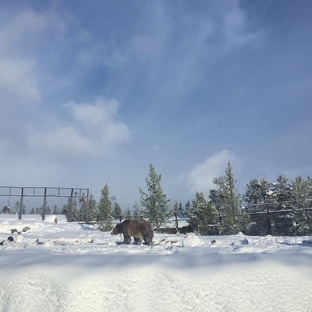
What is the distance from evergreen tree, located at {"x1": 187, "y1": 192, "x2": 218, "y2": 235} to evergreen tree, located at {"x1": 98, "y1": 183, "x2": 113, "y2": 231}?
5957 millimetres

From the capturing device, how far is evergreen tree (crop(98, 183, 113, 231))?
63.0 feet

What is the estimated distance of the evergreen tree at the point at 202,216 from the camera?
19109 mm

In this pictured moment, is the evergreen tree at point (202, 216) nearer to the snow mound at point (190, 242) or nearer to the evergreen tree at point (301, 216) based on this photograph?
the evergreen tree at point (301, 216)

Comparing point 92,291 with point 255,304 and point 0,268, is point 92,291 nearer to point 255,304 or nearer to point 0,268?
point 0,268

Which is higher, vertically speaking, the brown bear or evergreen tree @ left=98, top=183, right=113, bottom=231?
evergreen tree @ left=98, top=183, right=113, bottom=231

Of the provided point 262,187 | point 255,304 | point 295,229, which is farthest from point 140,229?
point 262,187

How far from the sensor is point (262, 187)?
3322cm

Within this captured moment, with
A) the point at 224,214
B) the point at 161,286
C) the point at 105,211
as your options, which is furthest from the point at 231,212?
the point at 161,286

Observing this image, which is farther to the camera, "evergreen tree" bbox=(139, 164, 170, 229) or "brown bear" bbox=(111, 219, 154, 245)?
"evergreen tree" bbox=(139, 164, 170, 229)

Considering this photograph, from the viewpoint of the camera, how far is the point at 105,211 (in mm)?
21516

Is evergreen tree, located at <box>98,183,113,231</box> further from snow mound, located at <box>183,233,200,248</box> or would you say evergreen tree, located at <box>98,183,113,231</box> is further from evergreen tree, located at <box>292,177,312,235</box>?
evergreen tree, located at <box>292,177,312,235</box>

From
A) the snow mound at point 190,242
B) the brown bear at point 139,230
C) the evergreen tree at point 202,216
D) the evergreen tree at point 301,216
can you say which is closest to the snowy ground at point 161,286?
the snow mound at point 190,242

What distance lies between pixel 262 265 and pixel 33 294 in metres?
2.97

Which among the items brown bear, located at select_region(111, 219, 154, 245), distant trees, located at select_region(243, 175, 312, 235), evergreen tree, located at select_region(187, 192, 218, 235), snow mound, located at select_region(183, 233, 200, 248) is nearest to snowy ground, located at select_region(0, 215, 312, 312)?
snow mound, located at select_region(183, 233, 200, 248)
